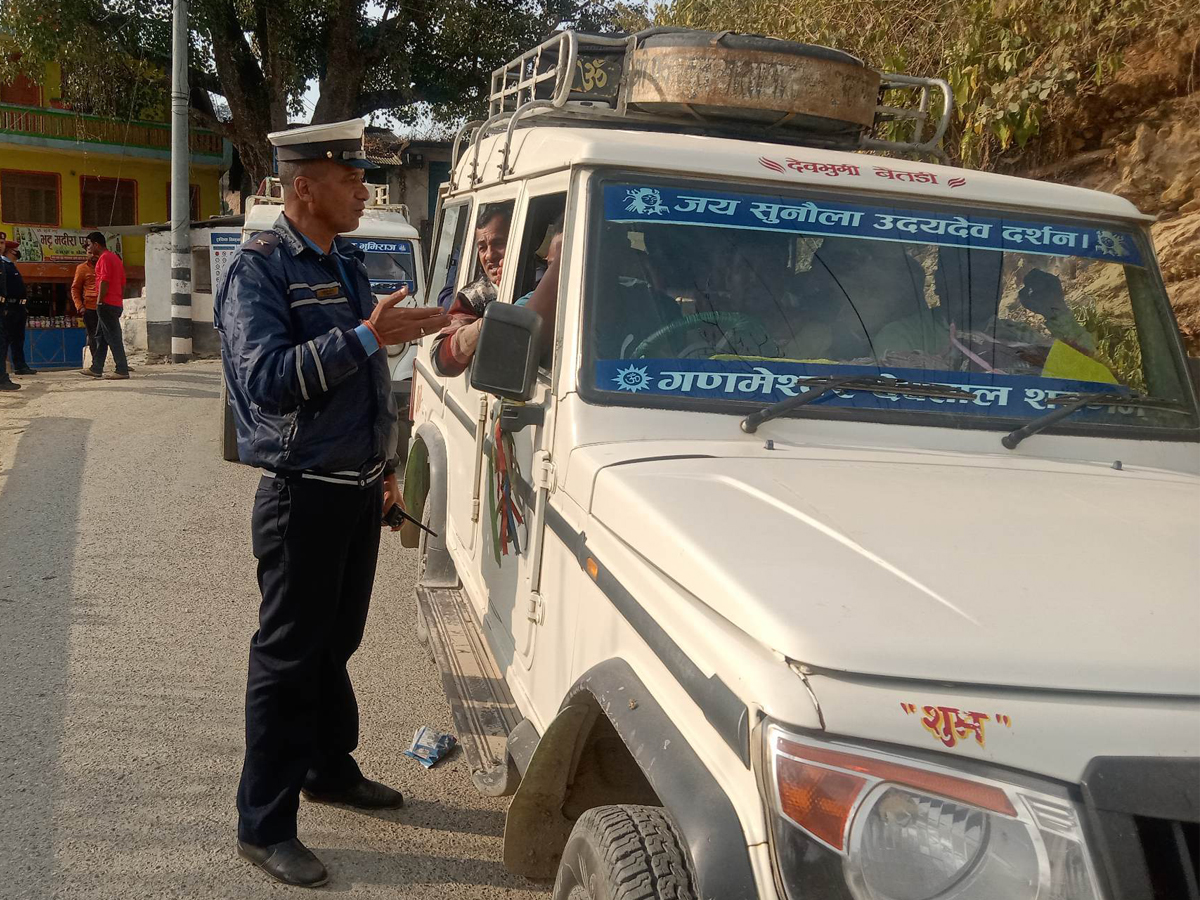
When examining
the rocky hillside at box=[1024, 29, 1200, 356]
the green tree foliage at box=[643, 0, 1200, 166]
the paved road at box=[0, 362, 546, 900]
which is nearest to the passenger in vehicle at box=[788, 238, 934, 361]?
the paved road at box=[0, 362, 546, 900]

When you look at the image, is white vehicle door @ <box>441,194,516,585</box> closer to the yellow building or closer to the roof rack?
the roof rack

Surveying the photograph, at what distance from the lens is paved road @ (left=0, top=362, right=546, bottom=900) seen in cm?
321

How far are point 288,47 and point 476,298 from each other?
1952cm

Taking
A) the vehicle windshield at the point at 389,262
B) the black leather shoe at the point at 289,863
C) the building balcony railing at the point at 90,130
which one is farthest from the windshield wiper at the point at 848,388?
the building balcony railing at the point at 90,130

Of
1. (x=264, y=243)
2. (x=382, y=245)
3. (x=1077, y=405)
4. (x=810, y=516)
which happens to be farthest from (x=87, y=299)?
(x=810, y=516)

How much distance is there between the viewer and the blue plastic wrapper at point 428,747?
12.8ft

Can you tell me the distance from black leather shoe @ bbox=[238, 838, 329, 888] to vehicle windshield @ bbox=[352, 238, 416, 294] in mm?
6301

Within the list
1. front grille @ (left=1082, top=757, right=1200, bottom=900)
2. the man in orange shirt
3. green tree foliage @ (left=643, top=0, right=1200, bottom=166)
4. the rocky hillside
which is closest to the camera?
front grille @ (left=1082, top=757, right=1200, bottom=900)

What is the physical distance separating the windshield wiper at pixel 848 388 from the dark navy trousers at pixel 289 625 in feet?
3.87

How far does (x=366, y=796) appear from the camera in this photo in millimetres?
3549

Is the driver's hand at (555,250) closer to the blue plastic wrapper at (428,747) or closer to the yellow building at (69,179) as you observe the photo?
the blue plastic wrapper at (428,747)

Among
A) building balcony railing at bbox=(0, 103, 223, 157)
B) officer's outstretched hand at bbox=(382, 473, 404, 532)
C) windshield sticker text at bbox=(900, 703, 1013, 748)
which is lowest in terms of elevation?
officer's outstretched hand at bbox=(382, 473, 404, 532)

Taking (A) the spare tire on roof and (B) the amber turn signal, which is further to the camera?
(A) the spare tire on roof

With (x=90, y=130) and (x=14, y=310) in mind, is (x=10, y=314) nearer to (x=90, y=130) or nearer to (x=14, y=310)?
(x=14, y=310)
